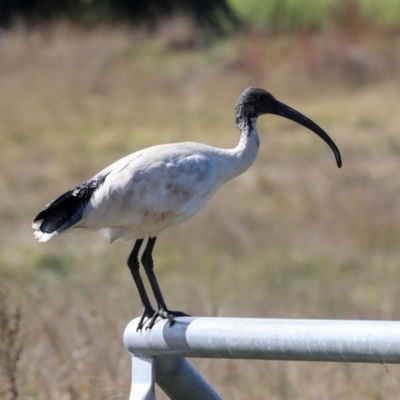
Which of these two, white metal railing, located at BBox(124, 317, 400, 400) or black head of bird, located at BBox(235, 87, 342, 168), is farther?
black head of bird, located at BBox(235, 87, 342, 168)

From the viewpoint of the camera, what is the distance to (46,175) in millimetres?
16750

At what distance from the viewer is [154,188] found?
145 inches

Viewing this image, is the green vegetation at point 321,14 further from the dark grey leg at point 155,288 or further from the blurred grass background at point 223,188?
the dark grey leg at point 155,288

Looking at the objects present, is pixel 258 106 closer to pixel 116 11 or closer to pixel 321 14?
pixel 116 11

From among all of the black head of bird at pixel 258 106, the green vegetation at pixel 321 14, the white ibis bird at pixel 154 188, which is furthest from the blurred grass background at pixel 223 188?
the black head of bird at pixel 258 106

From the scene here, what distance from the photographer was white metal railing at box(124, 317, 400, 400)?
7.54ft

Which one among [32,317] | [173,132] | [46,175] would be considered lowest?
[173,132]

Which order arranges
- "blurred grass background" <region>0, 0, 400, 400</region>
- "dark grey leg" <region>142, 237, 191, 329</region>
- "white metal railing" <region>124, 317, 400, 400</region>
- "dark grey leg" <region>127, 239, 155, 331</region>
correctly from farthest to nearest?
1. "blurred grass background" <region>0, 0, 400, 400</region>
2. "dark grey leg" <region>127, 239, 155, 331</region>
3. "dark grey leg" <region>142, 237, 191, 329</region>
4. "white metal railing" <region>124, 317, 400, 400</region>

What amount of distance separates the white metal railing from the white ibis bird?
0.78 meters

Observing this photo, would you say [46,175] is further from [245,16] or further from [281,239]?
[245,16]

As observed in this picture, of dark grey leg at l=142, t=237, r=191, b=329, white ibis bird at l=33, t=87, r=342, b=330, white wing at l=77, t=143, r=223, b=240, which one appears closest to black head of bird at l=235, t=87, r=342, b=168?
white ibis bird at l=33, t=87, r=342, b=330

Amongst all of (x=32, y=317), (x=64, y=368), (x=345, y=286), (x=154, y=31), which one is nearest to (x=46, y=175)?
(x=345, y=286)

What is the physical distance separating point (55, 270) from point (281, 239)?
2706 mm

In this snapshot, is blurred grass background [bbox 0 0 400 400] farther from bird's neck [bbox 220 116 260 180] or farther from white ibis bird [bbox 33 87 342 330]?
bird's neck [bbox 220 116 260 180]
